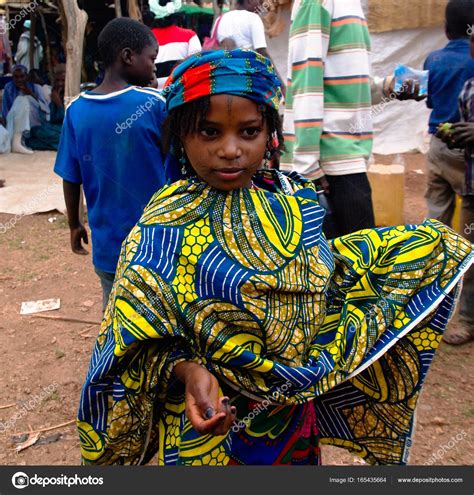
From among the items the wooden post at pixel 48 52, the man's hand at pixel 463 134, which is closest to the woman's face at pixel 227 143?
the man's hand at pixel 463 134

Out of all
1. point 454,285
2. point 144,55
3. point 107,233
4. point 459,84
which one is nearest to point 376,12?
point 459,84

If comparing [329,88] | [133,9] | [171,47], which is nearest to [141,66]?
[329,88]

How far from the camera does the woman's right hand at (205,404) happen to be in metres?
1.21

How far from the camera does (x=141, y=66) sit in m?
2.77

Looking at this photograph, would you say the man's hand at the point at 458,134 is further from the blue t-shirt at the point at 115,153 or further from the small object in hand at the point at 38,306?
the small object in hand at the point at 38,306

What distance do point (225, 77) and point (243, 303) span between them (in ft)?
1.82

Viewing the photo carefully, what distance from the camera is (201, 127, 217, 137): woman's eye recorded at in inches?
58.8

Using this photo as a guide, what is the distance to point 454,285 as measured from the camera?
1.65 meters

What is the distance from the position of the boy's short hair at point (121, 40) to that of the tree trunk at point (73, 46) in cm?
329

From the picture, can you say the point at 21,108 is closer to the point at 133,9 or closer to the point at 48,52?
the point at 133,9

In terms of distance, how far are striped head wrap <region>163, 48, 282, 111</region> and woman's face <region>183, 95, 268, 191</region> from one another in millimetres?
24

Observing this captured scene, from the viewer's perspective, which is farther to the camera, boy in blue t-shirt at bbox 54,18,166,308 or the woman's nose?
boy in blue t-shirt at bbox 54,18,166,308

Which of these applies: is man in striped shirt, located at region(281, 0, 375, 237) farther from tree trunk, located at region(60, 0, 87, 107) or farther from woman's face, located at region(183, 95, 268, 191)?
tree trunk, located at region(60, 0, 87, 107)

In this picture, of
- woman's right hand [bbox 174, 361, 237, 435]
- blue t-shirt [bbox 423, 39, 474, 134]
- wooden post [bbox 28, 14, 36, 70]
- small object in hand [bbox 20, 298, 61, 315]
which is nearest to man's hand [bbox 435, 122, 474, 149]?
blue t-shirt [bbox 423, 39, 474, 134]
